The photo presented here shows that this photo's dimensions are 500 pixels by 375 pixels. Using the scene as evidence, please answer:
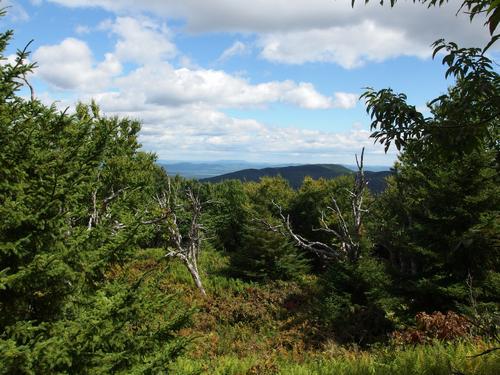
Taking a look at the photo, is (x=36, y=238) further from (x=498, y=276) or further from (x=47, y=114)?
(x=498, y=276)

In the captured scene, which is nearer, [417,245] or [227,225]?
[417,245]

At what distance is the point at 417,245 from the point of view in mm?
16500

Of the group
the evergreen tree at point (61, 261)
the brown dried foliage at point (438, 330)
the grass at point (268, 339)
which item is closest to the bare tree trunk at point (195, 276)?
the grass at point (268, 339)

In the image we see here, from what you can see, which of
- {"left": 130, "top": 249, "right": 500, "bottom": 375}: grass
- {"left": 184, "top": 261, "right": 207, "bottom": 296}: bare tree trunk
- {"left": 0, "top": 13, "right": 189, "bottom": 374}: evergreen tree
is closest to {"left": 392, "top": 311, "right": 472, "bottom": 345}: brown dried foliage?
{"left": 130, "top": 249, "right": 500, "bottom": 375}: grass

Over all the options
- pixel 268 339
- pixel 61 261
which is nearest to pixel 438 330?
pixel 61 261

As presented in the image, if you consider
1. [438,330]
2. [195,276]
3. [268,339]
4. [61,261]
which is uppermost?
[61,261]

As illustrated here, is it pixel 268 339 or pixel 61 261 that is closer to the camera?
pixel 61 261

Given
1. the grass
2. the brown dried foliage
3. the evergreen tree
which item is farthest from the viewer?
the brown dried foliage

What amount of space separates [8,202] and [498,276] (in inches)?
623

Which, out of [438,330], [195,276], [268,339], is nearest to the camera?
[438,330]

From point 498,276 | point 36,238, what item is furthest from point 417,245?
point 36,238

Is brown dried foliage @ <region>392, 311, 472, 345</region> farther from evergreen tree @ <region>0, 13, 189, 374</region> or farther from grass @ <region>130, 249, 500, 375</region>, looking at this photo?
evergreen tree @ <region>0, 13, 189, 374</region>

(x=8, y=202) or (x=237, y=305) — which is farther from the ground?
(x=8, y=202)

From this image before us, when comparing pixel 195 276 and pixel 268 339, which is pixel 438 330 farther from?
pixel 195 276
